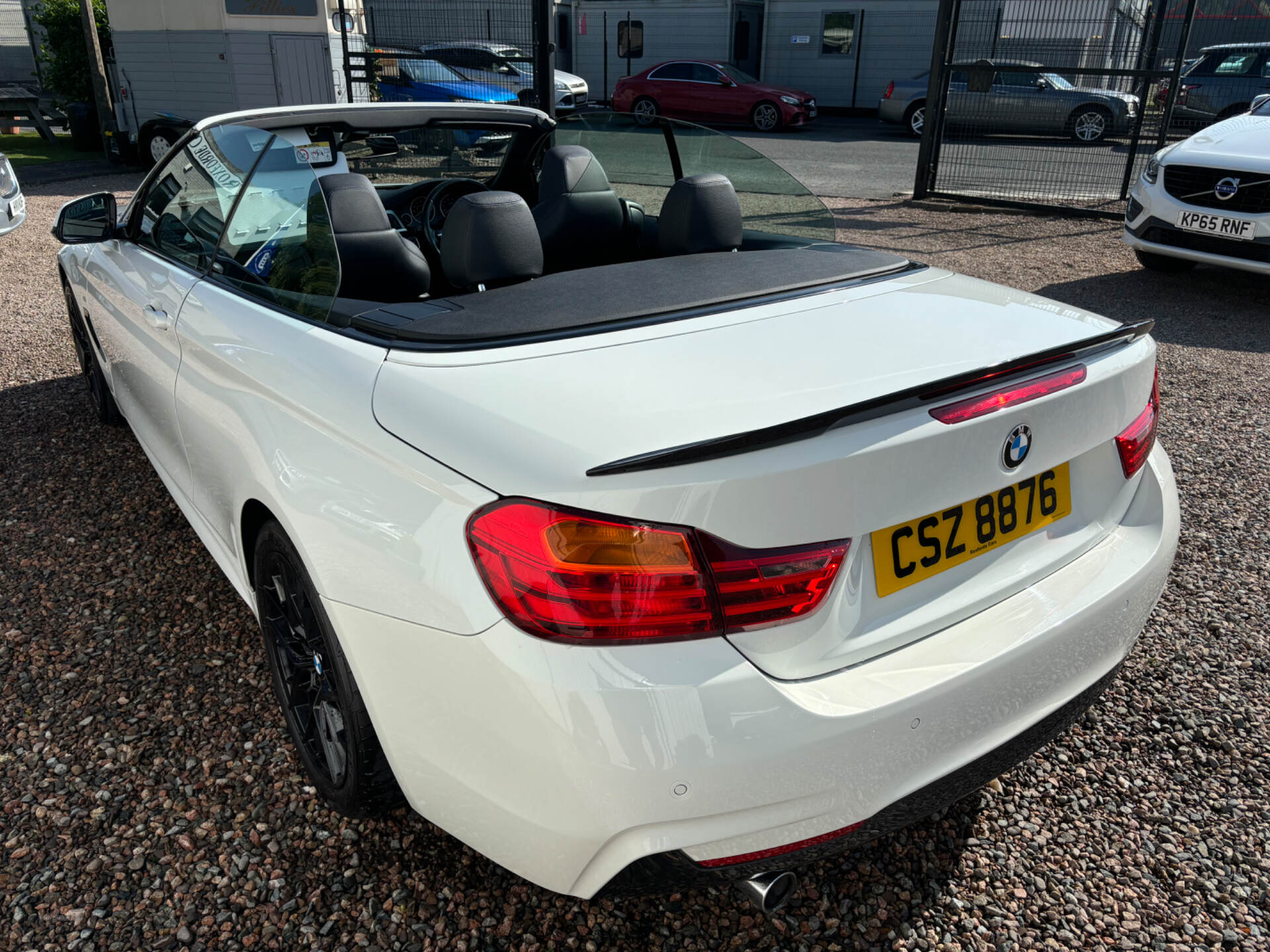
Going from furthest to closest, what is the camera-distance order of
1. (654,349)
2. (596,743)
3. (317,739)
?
(317,739)
(654,349)
(596,743)

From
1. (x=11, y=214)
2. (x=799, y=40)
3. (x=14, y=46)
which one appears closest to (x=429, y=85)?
(x=11, y=214)

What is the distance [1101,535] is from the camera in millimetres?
1952

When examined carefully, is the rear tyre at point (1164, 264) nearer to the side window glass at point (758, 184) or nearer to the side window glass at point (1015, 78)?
the side window glass at point (1015, 78)

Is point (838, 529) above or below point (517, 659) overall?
above

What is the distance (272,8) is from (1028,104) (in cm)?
909

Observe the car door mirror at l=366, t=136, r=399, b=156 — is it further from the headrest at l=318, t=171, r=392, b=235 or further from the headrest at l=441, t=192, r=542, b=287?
the headrest at l=441, t=192, r=542, b=287

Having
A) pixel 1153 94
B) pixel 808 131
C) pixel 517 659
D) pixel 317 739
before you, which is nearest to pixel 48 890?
pixel 317 739

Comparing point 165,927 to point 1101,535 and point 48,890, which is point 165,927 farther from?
point 1101,535

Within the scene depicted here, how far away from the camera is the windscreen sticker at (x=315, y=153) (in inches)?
102

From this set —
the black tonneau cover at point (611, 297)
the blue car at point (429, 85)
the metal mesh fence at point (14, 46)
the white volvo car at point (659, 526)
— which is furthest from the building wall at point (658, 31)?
the white volvo car at point (659, 526)

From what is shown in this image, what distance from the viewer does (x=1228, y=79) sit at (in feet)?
43.6

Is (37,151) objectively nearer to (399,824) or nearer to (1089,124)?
(1089,124)

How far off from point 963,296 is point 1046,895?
4.29 ft

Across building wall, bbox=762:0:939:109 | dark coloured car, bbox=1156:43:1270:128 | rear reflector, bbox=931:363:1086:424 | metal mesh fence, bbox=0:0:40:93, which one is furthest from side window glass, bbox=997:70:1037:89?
metal mesh fence, bbox=0:0:40:93
